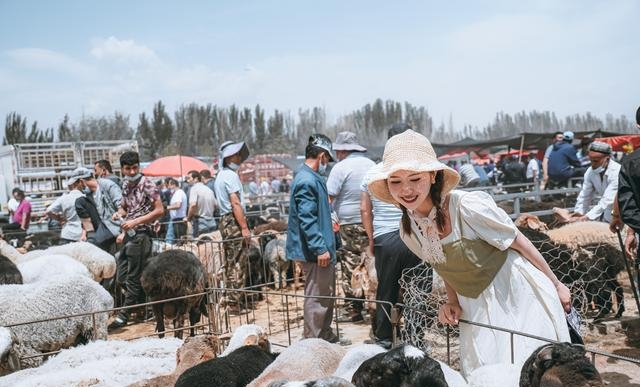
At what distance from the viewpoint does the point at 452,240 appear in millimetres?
2607

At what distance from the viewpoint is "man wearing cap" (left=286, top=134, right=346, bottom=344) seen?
5.06 meters

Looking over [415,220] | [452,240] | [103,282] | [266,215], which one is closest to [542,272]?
[452,240]

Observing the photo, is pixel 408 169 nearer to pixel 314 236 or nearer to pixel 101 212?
pixel 314 236

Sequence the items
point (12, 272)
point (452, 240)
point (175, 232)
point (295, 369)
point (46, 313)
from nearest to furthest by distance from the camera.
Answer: point (452, 240), point (295, 369), point (46, 313), point (12, 272), point (175, 232)

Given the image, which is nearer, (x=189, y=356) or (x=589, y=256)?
(x=189, y=356)

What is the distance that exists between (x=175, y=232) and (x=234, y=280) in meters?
4.08

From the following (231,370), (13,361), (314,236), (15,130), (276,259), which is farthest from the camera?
(15,130)

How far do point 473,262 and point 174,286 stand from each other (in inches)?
156

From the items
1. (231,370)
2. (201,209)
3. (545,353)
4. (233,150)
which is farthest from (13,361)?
(201,209)

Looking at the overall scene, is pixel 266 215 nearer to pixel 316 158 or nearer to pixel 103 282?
pixel 103 282

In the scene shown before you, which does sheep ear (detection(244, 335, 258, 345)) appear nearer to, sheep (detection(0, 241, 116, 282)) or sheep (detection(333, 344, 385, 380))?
sheep (detection(333, 344, 385, 380))

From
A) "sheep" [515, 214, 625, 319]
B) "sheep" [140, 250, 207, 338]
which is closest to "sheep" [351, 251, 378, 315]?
"sheep" [515, 214, 625, 319]

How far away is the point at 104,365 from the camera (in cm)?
379

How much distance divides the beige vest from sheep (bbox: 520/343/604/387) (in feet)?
2.11
